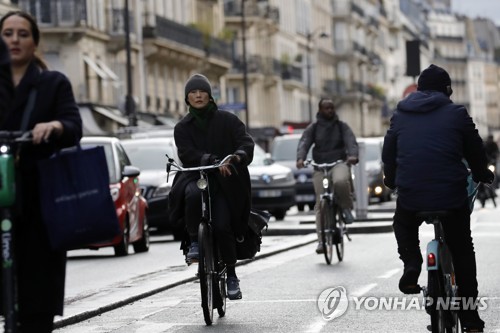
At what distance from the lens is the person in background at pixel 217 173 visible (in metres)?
13.2

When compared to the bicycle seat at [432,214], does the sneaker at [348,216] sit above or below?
below

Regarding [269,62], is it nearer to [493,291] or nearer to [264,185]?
[264,185]

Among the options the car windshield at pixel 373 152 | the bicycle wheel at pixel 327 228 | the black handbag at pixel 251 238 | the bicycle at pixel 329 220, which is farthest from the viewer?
the car windshield at pixel 373 152

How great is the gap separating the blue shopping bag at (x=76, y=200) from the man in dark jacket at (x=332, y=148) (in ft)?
41.9

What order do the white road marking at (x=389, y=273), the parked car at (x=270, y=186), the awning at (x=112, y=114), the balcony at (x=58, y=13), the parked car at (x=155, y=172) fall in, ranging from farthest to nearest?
the balcony at (x=58, y=13) → the awning at (x=112, y=114) → the parked car at (x=270, y=186) → the parked car at (x=155, y=172) → the white road marking at (x=389, y=273)

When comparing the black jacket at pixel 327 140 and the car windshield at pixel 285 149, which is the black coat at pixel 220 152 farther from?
the car windshield at pixel 285 149

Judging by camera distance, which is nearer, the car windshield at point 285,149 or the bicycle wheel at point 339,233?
the bicycle wheel at point 339,233

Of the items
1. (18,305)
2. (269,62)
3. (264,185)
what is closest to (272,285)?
(18,305)

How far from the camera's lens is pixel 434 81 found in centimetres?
1029

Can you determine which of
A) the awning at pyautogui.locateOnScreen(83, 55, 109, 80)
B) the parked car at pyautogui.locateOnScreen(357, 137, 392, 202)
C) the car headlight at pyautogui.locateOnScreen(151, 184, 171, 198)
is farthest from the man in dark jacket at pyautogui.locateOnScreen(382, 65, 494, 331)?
the awning at pyautogui.locateOnScreen(83, 55, 109, 80)

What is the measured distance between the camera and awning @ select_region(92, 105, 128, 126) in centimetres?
5608

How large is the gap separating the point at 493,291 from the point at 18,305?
7794mm

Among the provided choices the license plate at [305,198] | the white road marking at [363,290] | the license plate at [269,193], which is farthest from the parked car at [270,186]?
the white road marking at [363,290]

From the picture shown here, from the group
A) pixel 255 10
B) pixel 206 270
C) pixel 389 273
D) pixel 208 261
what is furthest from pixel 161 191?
pixel 255 10
